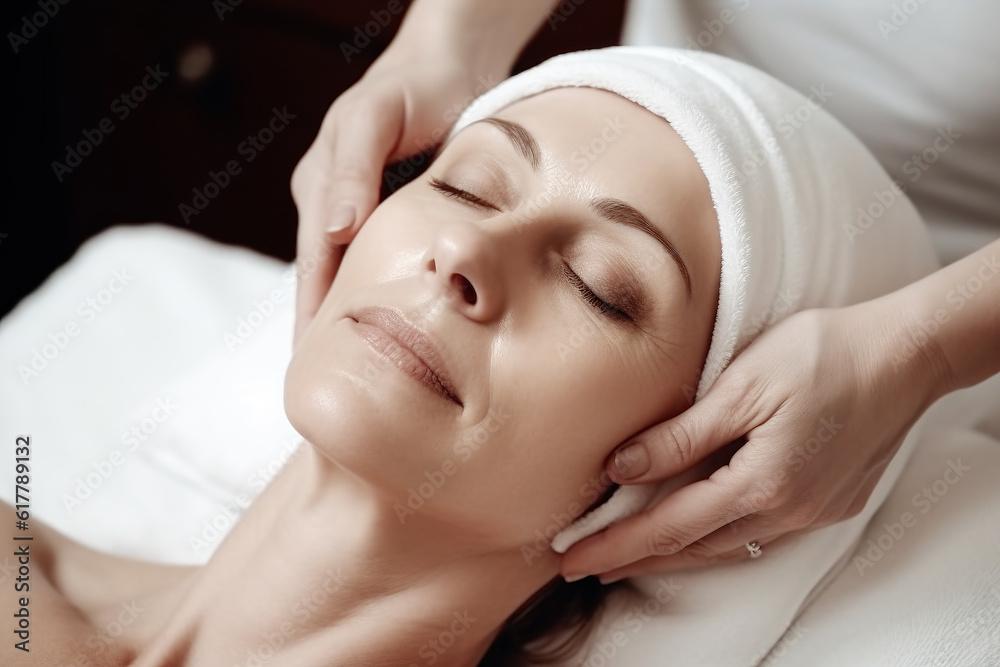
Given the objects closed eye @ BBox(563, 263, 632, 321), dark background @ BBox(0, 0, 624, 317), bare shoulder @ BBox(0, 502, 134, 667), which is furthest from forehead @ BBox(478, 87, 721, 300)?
dark background @ BBox(0, 0, 624, 317)

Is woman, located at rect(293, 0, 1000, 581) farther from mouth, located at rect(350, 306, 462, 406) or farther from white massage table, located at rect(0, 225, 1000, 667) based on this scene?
mouth, located at rect(350, 306, 462, 406)

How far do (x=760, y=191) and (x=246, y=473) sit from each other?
1.18 m

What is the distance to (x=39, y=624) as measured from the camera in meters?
1.23

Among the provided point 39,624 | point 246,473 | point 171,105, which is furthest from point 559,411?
point 171,105

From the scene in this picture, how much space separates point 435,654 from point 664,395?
0.51 meters

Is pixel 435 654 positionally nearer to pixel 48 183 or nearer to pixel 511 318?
pixel 511 318

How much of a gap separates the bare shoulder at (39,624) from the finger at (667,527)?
71cm

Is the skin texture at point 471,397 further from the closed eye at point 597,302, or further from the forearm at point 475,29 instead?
the forearm at point 475,29

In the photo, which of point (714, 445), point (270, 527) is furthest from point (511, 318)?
point (270, 527)

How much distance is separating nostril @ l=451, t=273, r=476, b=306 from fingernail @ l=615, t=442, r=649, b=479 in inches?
11.6

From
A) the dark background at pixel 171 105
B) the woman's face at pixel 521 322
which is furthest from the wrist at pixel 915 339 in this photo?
the dark background at pixel 171 105

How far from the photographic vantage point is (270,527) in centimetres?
127

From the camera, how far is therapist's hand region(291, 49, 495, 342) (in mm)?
1380

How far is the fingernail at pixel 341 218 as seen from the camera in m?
1.32
